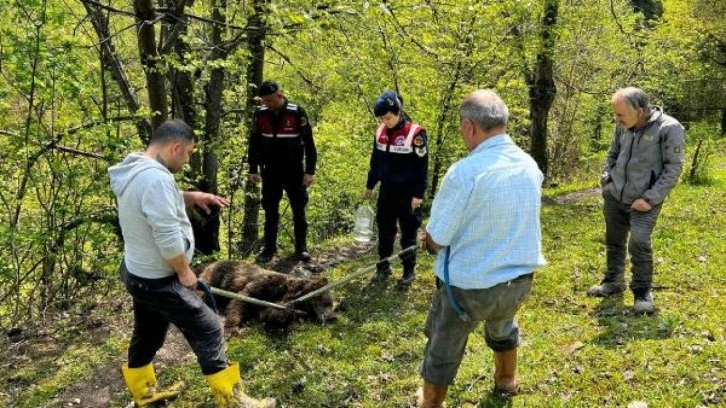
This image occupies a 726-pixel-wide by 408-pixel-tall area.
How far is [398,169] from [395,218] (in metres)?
0.68

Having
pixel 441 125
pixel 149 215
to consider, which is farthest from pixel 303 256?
pixel 441 125

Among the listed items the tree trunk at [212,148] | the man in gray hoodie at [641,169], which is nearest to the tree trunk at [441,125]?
the tree trunk at [212,148]

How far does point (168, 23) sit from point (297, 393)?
15.1 feet

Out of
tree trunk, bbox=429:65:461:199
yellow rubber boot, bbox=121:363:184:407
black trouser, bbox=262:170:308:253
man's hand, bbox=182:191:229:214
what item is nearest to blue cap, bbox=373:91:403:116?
black trouser, bbox=262:170:308:253

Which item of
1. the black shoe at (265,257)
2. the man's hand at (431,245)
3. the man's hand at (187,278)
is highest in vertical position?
the man's hand at (431,245)

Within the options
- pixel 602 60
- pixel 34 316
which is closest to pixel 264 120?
pixel 34 316

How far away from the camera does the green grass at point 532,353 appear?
4.15 m

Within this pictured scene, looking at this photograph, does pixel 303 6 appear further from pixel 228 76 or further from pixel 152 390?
pixel 228 76

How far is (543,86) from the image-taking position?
13.3 meters

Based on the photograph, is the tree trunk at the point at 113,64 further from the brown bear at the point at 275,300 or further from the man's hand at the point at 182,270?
the man's hand at the point at 182,270

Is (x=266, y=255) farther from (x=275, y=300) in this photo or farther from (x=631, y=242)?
(x=631, y=242)

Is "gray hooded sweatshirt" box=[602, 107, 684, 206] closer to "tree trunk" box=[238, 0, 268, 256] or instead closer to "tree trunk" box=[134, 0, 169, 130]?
"tree trunk" box=[134, 0, 169, 130]

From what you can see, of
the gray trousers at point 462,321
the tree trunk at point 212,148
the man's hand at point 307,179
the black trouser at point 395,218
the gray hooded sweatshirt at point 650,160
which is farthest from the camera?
the tree trunk at point 212,148

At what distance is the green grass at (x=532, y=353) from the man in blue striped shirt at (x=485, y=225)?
3.80 feet
